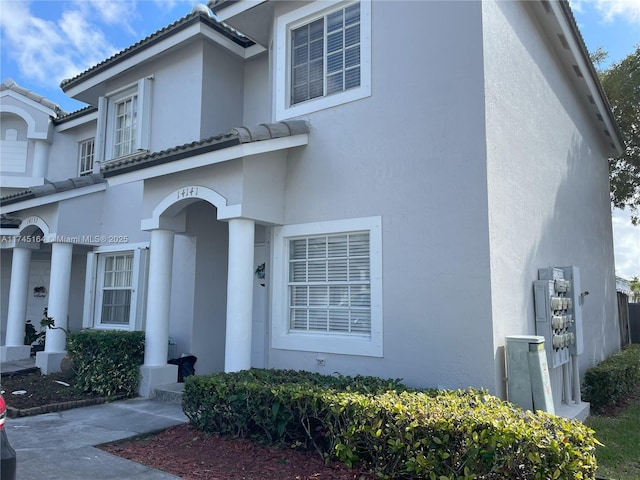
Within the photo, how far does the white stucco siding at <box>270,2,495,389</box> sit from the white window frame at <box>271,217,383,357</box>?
0.10 meters

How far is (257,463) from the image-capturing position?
16.5ft

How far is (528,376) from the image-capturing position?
5.66 meters

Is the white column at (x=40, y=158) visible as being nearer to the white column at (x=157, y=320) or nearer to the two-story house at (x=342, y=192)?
the two-story house at (x=342, y=192)

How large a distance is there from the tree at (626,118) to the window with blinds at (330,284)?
10.7 m

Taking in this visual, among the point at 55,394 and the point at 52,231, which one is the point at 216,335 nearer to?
the point at 55,394

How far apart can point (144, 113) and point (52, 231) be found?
3127 millimetres

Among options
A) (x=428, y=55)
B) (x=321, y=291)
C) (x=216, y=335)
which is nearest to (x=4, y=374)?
(x=216, y=335)

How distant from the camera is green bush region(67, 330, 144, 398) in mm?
8383

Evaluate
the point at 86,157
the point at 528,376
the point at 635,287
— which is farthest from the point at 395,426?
the point at 635,287

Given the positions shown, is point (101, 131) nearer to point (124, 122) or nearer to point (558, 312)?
point (124, 122)

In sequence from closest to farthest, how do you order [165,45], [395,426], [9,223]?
[395,426] < [165,45] < [9,223]

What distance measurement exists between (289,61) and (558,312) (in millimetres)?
5758

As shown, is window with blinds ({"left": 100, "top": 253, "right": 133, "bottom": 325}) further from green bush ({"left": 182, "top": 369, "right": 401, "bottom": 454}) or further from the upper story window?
green bush ({"left": 182, "top": 369, "right": 401, "bottom": 454})

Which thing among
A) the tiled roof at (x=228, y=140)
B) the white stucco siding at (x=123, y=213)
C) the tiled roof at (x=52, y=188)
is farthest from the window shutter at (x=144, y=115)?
the tiled roof at (x=228, y=140)
